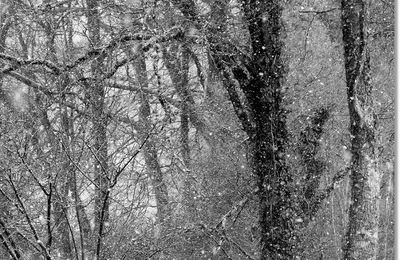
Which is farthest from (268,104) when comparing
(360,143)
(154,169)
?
(154,169)

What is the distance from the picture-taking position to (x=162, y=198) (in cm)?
590

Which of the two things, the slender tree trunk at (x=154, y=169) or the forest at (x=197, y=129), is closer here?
the forest at (x=197, y=129)

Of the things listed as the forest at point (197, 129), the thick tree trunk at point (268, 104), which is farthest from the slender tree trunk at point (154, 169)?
the thick tree trunk at point (268, 104)

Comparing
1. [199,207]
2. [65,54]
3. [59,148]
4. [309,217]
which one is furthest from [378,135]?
[65,54]

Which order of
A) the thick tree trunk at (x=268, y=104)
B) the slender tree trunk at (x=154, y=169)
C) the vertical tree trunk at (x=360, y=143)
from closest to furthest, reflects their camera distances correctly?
the vertical tree trunk at (x=360, y=143) < the thick tree trunk at (x=268, y=104) < the slender tree trunk at (x=154, y=169)

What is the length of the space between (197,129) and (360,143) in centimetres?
209

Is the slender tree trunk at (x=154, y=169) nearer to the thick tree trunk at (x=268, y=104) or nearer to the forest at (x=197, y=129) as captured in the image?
the forest at (x=197, y=129)

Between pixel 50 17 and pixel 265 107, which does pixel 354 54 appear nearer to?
pixel 265 107

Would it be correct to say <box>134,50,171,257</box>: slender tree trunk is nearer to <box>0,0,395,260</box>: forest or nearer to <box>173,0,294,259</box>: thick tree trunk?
<box>0,0,395,260</box>: forest

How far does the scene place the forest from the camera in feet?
13.4

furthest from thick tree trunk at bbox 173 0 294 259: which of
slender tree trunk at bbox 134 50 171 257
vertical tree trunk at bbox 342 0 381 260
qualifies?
slender tree trunk at bbox 134 50 171 257

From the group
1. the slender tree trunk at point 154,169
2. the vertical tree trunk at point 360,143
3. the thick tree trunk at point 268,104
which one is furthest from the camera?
the slender tree trunk at point 154,169

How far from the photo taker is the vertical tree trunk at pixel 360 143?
13.3ft

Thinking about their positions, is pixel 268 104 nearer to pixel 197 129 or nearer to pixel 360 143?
pixel 360 143
